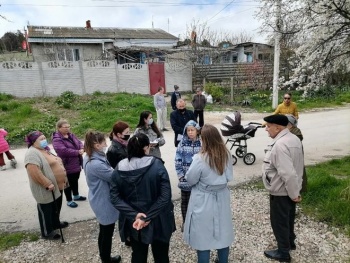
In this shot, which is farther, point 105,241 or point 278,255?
point 278,255

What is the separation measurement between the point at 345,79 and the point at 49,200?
852 centimetres

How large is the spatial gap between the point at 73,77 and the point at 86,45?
9.54 m

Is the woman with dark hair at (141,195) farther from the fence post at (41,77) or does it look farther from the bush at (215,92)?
the fence post at (41,77)

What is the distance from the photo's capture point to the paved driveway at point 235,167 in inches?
187

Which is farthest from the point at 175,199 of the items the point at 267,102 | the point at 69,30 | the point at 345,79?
the point at 69,30

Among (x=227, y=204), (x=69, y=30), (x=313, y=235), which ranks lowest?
(x=313, y=235)

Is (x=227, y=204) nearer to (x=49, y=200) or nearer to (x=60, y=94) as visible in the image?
(x=49, y=200)

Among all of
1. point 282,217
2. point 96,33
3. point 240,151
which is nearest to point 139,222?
point 282,217

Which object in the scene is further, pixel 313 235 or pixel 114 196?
pixel 313 235

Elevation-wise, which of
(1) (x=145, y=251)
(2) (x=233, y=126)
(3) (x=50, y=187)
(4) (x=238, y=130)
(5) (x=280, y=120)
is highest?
(5) (x=280, y=120)

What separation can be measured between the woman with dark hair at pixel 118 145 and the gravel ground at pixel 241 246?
1.17m

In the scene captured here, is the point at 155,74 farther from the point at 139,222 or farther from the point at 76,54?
the point at 139,222

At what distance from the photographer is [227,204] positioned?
2.92m

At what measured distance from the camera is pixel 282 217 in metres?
3.26
